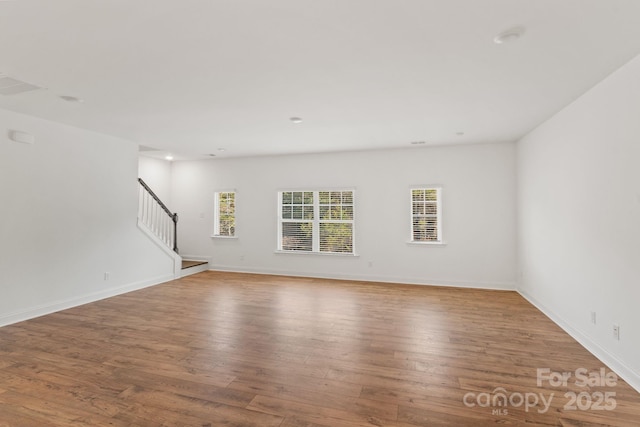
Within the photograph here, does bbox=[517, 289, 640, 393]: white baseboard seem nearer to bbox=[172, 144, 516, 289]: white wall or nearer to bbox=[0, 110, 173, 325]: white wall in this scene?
bbox=[172, 144, 516, 289]: white wall

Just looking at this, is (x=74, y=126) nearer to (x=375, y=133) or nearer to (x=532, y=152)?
(x=375, y=133)

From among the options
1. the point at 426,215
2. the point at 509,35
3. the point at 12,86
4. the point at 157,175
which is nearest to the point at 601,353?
the point at 509,35

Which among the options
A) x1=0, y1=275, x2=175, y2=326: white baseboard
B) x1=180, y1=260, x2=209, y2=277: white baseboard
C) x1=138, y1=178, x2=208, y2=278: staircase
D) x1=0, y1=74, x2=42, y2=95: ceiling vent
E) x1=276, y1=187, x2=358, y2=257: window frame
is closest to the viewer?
x1=0, y1=74, x2=42, y2=95: ceiling vent

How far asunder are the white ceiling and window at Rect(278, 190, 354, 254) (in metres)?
2.50

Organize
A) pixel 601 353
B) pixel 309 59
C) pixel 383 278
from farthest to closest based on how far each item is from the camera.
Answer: pixel 383 278, pixel 601 353, pixel 309 59

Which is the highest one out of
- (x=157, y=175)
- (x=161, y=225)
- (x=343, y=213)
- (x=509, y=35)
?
(x=509, y=35)

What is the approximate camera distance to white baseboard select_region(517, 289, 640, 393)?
261cm

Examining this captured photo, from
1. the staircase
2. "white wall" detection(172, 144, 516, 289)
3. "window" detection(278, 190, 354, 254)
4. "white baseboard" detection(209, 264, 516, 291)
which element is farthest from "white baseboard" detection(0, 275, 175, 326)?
"window" detection(278, 190, 354, 254)

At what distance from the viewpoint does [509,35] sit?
7.48 feet

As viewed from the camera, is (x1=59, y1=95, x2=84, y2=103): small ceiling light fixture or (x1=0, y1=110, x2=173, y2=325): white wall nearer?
(x1=59, y1=95, x2=84, y2=103): small ceiling light fixture

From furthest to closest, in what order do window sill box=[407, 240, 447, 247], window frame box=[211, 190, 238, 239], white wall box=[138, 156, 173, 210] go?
window frame box=[211, 190, 238, 239], white wall box=[138, 156, 173, 210], window sill box=[407, 240, 447, 247]

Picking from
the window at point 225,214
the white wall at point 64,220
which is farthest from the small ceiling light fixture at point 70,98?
the window at point 225,214

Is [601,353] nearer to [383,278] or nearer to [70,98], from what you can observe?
[383,278]

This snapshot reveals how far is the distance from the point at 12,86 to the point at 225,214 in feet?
15.8
